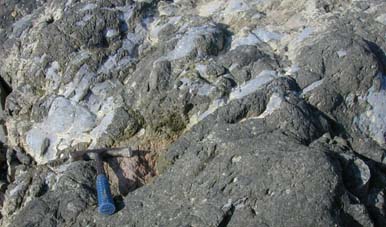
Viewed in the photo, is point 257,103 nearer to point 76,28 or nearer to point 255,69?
point 255,69

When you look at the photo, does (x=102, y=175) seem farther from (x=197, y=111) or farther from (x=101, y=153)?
(x=197, y=111)

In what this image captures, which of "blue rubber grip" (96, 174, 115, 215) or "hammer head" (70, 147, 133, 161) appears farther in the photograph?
"hammer head" (70, 147, 133, 161)

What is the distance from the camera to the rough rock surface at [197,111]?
14.3 ft

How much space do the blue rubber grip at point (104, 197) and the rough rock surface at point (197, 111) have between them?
0.09 m

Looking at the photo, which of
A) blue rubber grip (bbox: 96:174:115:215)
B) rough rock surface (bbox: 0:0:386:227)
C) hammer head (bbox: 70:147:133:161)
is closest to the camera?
rough rock surface (bbox: 0:0:386:227)

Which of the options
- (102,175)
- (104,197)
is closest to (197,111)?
(102,175)

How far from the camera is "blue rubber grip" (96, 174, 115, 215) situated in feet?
15.0

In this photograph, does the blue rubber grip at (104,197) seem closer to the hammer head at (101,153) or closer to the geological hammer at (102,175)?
the geological hammer at (102,175)

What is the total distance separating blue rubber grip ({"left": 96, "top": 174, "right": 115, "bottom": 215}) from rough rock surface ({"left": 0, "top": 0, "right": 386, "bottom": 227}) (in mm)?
88

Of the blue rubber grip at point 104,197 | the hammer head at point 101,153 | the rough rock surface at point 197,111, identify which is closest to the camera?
the rough rock surface at point 197,111

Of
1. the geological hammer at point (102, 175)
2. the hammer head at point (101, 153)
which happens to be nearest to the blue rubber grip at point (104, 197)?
the geological hammer at point (102, 175)

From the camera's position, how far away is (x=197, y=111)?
5.31 metres

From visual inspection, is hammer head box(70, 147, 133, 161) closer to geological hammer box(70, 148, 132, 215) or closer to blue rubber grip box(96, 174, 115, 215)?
geological hammer box(70, 148, 132, 215)

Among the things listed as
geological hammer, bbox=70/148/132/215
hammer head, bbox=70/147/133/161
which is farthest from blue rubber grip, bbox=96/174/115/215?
hammer head, bbox=70/147/133/161
